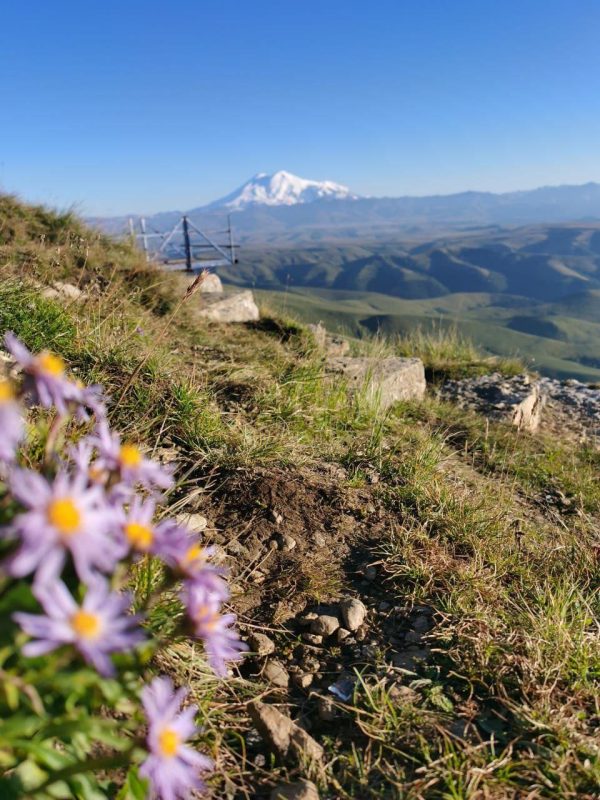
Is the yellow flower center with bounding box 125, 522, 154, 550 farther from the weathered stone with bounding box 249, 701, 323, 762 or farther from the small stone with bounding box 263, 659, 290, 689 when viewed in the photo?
the small stone with bounding box 263, 659, 290, 689

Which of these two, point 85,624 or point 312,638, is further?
point 312,638

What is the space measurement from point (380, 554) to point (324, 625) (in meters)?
0.62

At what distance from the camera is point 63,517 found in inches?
39.9

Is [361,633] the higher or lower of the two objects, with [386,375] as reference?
lower

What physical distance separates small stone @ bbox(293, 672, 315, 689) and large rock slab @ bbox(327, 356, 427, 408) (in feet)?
10.7

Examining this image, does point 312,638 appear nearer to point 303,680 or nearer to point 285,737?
point 303,680

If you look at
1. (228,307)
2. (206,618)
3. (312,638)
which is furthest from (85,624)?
(228,307)

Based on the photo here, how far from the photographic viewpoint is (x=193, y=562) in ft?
4.29

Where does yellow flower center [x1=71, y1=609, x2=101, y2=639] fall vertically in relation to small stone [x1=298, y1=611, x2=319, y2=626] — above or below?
above

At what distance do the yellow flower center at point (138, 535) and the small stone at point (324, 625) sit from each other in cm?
185

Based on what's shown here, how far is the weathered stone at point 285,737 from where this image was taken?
84.7 inches

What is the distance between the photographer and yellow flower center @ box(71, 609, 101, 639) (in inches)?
40.5

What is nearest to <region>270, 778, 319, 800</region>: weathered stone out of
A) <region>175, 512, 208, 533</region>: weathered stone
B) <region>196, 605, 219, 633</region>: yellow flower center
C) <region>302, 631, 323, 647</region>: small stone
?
<region>302, 631, 323, 647</region>: small stone

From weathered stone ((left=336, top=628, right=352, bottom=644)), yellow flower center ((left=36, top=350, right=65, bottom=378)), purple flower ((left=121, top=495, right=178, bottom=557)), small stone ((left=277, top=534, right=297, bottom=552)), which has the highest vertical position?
yellow flower center ((left=36, top=350, right=65, bottom=378))
